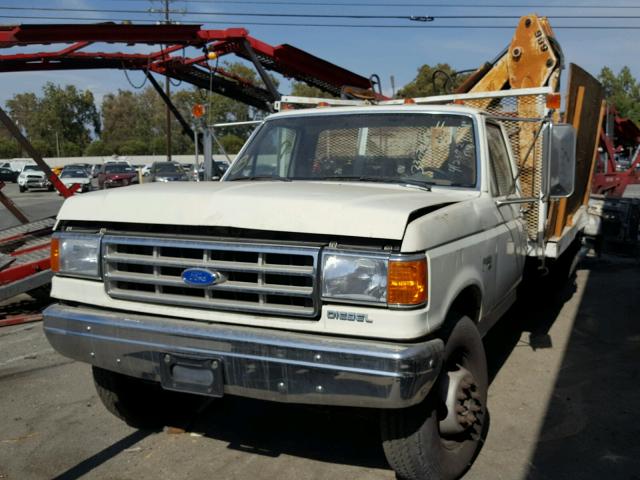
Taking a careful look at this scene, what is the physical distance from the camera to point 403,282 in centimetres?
282

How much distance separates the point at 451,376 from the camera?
347 cm

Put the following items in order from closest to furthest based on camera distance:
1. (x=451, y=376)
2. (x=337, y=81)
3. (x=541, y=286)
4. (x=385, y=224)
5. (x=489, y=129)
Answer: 1. (x=385, y=224)
2. (x=451, y=376)
3. (x=489, y=129)
4. (x=541, y=286)
5. (x=337, y=81)

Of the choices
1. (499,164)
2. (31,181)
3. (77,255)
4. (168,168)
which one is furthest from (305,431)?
(31,181)

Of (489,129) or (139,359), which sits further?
(489,129)

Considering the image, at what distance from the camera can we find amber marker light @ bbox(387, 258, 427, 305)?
9.22ft

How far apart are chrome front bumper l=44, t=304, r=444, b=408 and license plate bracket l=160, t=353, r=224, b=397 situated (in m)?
0.02

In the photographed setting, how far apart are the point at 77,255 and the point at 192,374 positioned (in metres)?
1.02

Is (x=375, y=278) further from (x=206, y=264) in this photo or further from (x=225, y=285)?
(x=206, y=264)

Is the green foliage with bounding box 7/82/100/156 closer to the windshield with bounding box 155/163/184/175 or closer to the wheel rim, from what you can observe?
the windshield with bounding box 155/163/184/175

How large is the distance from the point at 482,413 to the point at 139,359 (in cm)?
198

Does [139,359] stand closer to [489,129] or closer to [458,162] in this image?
[458,162]

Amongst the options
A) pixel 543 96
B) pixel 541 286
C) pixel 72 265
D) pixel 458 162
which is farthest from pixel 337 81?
pixel 72 265

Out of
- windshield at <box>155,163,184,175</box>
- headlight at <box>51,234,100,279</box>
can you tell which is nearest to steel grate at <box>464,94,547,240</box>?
headlight at <box>51,234,100,279</box>

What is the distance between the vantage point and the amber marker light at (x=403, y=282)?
2.81m
